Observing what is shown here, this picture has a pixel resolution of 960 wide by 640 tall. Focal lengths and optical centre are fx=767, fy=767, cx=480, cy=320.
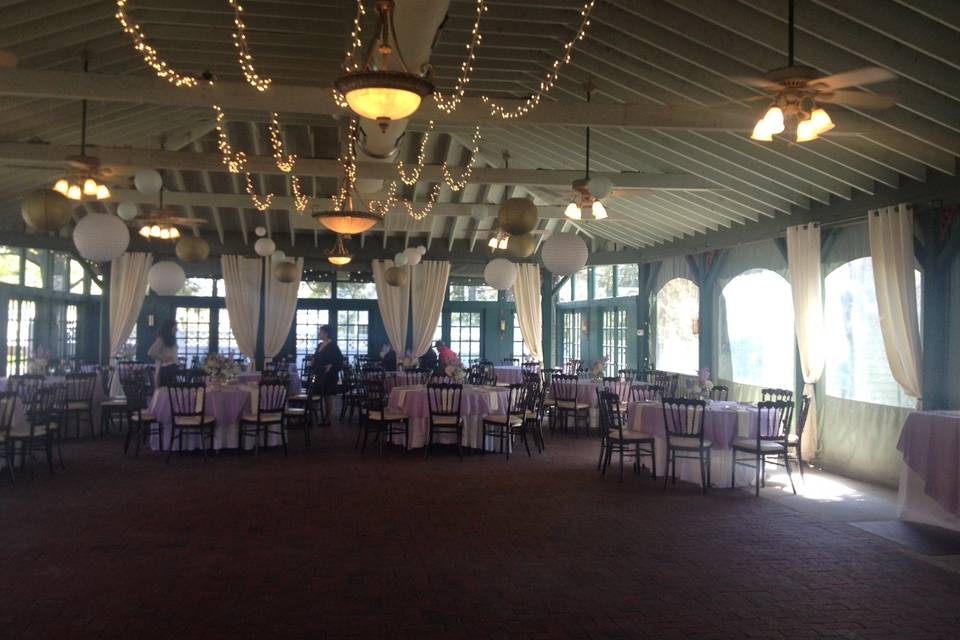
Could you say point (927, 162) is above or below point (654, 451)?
above

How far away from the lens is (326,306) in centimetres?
1698

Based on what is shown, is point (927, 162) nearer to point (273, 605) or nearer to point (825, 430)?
point (825, 430)

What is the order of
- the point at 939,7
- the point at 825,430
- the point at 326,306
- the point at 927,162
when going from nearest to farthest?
the point at 939,7 → the point at 927,162 → the point at 825,430 → the point at 326,306

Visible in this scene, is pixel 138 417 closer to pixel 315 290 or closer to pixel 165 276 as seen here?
pixel 165 276

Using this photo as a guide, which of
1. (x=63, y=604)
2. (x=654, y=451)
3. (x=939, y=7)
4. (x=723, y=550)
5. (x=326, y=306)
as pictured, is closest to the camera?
(x=63, y=604)

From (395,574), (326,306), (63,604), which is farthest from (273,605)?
(326,306)

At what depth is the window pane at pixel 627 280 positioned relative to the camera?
50.7 ft

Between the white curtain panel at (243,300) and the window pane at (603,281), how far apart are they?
7149 mm

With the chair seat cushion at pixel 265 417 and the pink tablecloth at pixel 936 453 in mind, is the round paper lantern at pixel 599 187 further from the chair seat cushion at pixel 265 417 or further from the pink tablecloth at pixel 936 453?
the chair seat cushion at pixel 265 417

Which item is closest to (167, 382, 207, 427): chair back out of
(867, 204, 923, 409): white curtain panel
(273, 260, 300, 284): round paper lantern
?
(273, 260, 300, 284): round paper lantern

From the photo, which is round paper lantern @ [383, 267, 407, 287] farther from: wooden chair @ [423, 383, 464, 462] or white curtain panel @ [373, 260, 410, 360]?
wooden chair @ [423, 383, 464, 462]

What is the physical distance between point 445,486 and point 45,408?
4530mm

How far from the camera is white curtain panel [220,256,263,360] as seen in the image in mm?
15609

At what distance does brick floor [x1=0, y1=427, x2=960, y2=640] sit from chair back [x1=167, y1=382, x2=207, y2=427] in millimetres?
1035
